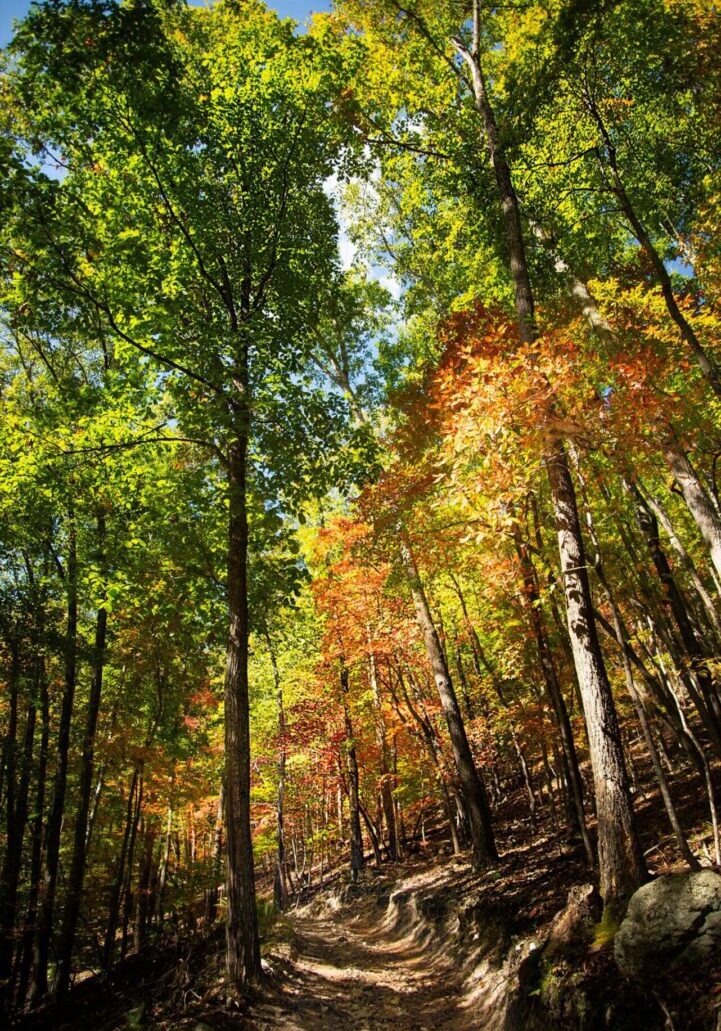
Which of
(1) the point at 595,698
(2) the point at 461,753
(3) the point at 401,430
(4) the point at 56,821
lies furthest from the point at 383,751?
(1) the point at 595,698

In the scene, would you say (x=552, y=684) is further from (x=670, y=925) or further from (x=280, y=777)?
(x=280, y=777)

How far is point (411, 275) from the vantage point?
44.0ft

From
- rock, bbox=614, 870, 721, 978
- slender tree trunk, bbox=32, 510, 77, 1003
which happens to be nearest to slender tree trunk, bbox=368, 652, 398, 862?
slender tree trunk, bbox=32, 510, 77, 1003

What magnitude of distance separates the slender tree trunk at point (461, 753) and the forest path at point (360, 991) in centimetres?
196

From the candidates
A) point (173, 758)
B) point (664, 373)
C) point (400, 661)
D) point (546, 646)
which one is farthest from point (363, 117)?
point (173, 758)

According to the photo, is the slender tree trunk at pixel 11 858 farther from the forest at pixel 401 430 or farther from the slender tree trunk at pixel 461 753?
the slender tree trunk at pixel 461 753

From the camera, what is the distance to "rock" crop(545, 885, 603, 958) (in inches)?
186

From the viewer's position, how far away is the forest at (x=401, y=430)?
5.15 meters

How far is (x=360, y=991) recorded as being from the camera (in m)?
7.06

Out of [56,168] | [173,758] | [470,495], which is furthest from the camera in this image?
[173,758]

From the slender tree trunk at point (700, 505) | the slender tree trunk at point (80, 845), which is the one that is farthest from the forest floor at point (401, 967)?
the slender tree trunk at point (700, 505)

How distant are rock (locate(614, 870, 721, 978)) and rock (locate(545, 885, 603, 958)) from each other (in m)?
0.74

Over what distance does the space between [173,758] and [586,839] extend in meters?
9.93

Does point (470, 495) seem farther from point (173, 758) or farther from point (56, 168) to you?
point (173, 758)
